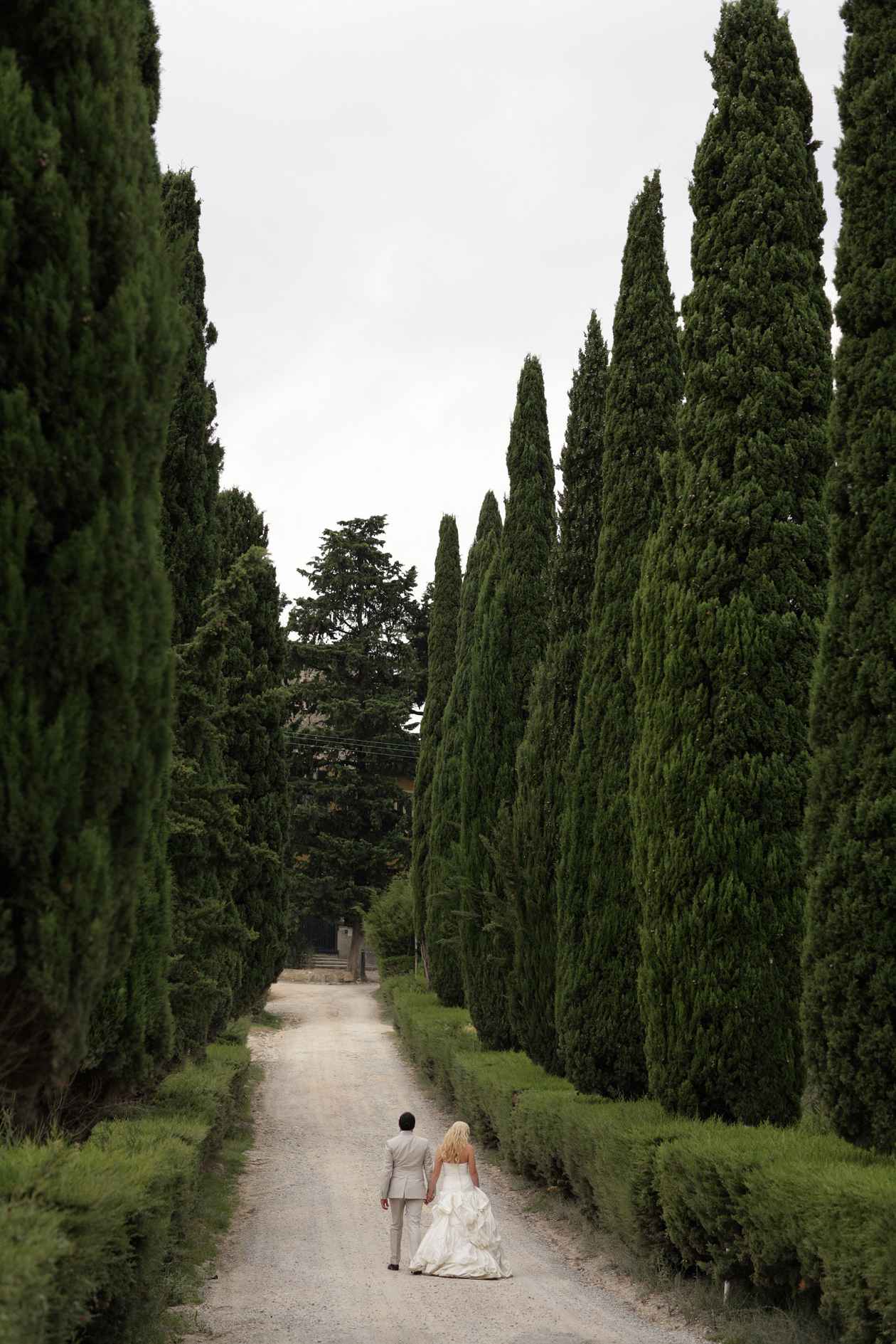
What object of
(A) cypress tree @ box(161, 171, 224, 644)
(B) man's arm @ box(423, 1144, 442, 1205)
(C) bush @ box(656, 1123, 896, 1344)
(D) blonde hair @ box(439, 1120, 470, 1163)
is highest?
(A) cypress tree @ box(161, 171, 224, 644)

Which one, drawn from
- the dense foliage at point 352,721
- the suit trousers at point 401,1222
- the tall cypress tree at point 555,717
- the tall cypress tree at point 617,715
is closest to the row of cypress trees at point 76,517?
the suit trousers at point 401,1222

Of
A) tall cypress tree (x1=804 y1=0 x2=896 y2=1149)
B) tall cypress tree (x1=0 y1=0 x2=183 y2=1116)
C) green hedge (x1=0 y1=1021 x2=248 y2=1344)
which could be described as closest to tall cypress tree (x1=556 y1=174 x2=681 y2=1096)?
tall cypress tree (x1=804 y1=0 x2=896 y2=1149)

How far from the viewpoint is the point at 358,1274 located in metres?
9.43

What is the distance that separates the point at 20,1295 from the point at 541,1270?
718 cm

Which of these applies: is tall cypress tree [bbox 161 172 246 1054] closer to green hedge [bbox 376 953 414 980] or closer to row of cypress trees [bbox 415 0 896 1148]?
row of cypress trees [bbox 415 0 896 1148]

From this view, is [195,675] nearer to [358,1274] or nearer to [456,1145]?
[456,1145]

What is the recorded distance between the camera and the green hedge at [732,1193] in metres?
5.97

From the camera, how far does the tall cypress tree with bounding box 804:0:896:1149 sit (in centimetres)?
714

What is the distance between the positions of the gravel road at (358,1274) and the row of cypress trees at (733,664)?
67.8 inches

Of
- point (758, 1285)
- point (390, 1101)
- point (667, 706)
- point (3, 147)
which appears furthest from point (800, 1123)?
point (390, 1101)

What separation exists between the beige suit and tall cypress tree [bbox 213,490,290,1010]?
24.1 ft

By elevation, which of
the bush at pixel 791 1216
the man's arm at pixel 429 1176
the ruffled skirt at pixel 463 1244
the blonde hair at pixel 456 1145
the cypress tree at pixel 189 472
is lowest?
the ruffled skirt at pixel 463 1244

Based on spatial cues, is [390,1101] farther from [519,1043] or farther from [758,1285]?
[758,1285]

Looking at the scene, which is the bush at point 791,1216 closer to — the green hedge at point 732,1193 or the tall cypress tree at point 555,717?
the green hedge at point 732,1193
